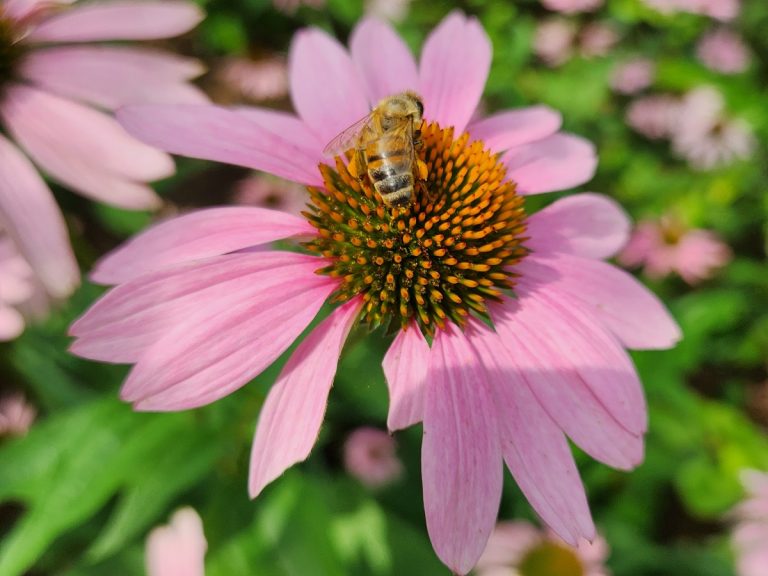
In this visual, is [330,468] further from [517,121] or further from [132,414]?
[517,121]

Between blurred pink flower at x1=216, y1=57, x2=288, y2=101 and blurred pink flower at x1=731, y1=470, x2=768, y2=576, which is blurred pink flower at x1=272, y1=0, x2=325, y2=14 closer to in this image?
blurred pink flower at x1=216, y1=57, x2=288, y2=101

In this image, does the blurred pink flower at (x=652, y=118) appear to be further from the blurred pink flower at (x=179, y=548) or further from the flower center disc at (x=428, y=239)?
the blurred pink flower at (x=179, y=548)

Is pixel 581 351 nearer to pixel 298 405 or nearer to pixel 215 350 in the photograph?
pixel 298 405

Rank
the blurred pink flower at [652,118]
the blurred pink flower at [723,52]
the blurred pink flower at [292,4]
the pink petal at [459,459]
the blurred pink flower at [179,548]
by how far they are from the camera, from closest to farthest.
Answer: the pink petal at [459,459], the blurred pink flower at [179,548], the blurred pink flower at [292,4], the blurred pink flower at [652,118], the blurred pink flower at [723,52]

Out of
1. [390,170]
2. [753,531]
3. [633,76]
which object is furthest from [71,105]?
[633,76]

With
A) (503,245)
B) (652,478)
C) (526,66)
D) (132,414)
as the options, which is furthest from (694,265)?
(132,414)

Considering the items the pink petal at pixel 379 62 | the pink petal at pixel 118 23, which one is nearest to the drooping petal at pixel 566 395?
the pink petal at pixel 379 62
